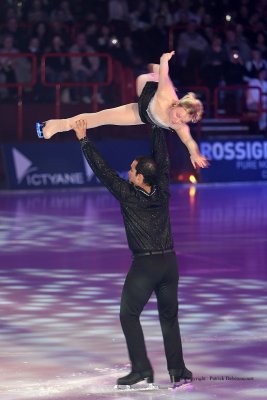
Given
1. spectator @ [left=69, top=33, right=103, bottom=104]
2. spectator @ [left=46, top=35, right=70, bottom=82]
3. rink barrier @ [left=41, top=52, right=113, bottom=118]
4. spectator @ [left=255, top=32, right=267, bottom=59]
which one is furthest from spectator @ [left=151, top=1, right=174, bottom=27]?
spectator @ [left=46, top=35, right=70, bottom=82]

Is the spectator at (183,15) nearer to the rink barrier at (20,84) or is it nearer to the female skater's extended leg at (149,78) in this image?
the rink barrier at (20,84)

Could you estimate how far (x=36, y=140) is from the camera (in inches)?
914

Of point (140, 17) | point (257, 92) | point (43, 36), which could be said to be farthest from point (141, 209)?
point (257, 92)

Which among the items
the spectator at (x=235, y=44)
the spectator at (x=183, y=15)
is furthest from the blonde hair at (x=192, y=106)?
the spectator at (x=183, y=15)

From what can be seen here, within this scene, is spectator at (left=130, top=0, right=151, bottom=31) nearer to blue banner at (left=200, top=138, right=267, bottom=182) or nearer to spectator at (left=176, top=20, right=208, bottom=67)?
spectator at (left=176, top=20, right=208, bottom=67)

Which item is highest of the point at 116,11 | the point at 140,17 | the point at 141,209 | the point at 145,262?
the point at 116,11

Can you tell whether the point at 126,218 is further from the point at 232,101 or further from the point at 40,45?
the point at 232,101

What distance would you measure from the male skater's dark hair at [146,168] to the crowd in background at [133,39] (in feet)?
50.6

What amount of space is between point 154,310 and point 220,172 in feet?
46.4

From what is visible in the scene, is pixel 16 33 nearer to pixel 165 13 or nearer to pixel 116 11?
pixel 116 11

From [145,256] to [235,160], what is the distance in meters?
17.5

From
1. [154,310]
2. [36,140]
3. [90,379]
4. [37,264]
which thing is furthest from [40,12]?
[90,379]

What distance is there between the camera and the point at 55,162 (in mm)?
22812

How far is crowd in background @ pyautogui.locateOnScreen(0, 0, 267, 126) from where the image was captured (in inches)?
913
